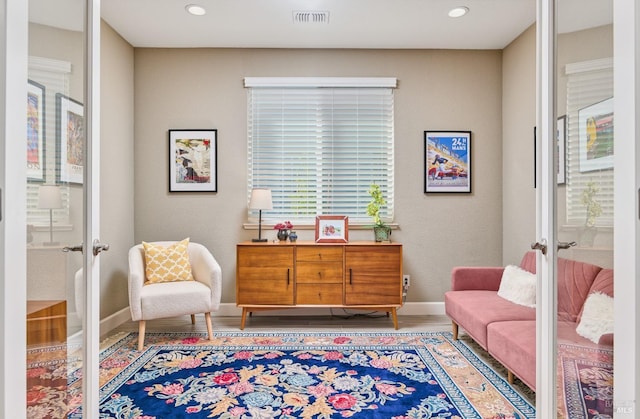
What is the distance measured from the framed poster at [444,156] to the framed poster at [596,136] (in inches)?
102

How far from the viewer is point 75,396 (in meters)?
→ 1.37

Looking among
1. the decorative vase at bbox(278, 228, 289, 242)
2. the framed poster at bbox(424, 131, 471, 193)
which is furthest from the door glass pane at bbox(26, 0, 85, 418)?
the framed poster at bbox(424, 131, 471, 193)

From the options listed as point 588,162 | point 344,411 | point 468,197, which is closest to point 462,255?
point 468,197

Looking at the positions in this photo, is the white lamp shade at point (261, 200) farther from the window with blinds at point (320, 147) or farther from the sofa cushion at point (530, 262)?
the sofa cushion at point (530, 262)

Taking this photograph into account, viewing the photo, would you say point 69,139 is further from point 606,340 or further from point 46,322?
point 606,340

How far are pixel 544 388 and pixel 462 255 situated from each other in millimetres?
2569

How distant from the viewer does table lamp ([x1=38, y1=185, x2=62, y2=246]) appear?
118 centimetres

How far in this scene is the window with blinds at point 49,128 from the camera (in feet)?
3.70

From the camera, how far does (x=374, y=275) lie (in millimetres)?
3414

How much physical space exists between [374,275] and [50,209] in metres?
2.63

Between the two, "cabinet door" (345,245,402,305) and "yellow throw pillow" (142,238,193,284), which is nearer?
"yellow throw pillow" (142,238,193,284)

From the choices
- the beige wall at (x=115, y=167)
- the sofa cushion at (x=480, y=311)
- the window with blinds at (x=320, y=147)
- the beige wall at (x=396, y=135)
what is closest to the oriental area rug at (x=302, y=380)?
the sofa cushion at (x=480, y=311)

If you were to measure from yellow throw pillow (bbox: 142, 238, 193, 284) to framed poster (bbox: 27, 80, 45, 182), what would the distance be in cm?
225

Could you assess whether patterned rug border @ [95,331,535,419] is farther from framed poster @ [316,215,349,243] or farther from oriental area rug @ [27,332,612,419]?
framed poster @ [316,215,349,243]
